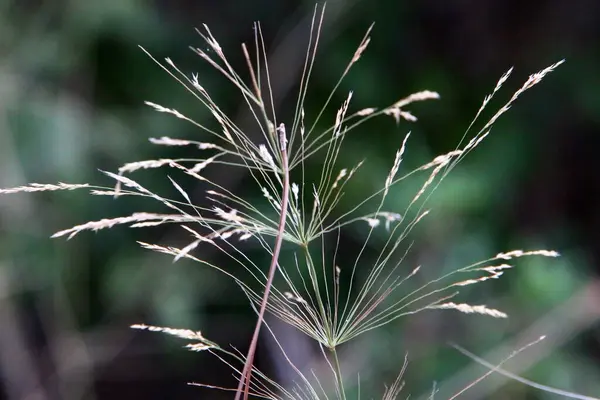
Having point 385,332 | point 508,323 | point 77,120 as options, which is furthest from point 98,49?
point 508,323

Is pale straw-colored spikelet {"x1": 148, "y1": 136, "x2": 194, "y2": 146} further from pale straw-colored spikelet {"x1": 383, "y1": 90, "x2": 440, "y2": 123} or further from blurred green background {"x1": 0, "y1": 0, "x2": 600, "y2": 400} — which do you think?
blurred green background {"x1": 0, "y1": 0, "x2": 600, "y2": 400}

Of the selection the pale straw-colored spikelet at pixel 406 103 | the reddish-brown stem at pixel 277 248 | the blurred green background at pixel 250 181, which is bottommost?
the blurred green background at pixel 250 181

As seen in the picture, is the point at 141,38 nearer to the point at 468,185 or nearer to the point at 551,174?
the point at 468,185

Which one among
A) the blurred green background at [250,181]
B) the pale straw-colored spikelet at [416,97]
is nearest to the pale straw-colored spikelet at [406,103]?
the pale straw-colored spikelet at [416,97]

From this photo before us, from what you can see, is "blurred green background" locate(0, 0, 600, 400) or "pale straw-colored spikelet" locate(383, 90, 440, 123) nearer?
"pale straw-colored spikelet" locate(383, 90, 440, 123)

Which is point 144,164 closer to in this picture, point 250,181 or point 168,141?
point 168,141

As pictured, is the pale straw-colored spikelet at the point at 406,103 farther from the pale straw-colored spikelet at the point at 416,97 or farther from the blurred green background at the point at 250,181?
the blurred green background at the point at 250,181

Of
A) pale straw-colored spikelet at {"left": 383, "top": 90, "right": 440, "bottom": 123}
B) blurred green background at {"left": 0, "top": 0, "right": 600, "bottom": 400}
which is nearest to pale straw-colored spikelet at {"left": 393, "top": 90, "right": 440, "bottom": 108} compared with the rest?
pale straw-colored spikelet at {"left": 383, "top": 90, "right": 440, "bottom": 123}

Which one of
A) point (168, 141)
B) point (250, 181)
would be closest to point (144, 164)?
point (168, 141)

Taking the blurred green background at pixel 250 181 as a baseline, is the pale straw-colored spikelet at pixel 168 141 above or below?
above
